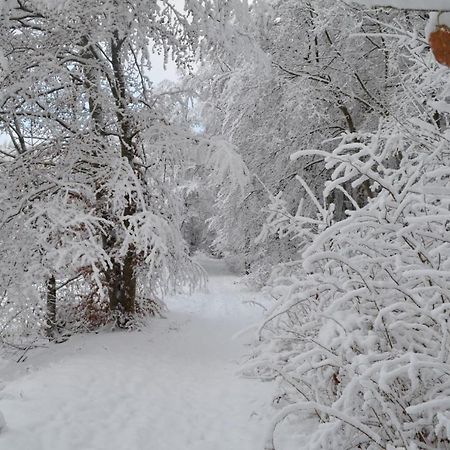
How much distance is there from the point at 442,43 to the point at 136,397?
508cm

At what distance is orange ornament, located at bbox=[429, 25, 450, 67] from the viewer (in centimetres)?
106

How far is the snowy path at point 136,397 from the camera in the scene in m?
4.10

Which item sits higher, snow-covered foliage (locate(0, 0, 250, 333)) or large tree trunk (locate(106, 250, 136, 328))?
snow-covered foliage (locate(0, 0, 250, 333))

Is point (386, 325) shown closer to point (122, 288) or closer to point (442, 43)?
point (442, 43)

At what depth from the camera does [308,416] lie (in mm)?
4164

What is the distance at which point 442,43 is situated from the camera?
41.9 inches

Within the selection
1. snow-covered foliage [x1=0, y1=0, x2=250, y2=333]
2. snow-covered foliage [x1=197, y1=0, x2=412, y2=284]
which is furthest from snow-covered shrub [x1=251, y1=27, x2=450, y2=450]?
snow-covered foliage [x1=197, y1=0, x2=412, y2=284]

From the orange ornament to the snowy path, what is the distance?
11.4 ft

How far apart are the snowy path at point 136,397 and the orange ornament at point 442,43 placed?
11.4 ft

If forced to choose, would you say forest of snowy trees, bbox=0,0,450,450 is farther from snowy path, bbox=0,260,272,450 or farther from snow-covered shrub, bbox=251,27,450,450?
snowy path, bbox=0,260,272,450

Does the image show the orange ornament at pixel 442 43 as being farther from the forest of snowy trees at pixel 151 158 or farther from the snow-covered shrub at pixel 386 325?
the forest of snowy trees at pixel 151 158

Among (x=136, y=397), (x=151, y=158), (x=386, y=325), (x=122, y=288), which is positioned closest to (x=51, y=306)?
(x=122, y=288)

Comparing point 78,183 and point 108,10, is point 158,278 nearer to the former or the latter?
point 78,183

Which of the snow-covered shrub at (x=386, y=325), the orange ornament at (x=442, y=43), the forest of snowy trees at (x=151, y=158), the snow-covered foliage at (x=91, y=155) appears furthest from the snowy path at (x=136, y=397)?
the orange ornament at (x=442, y=43)
